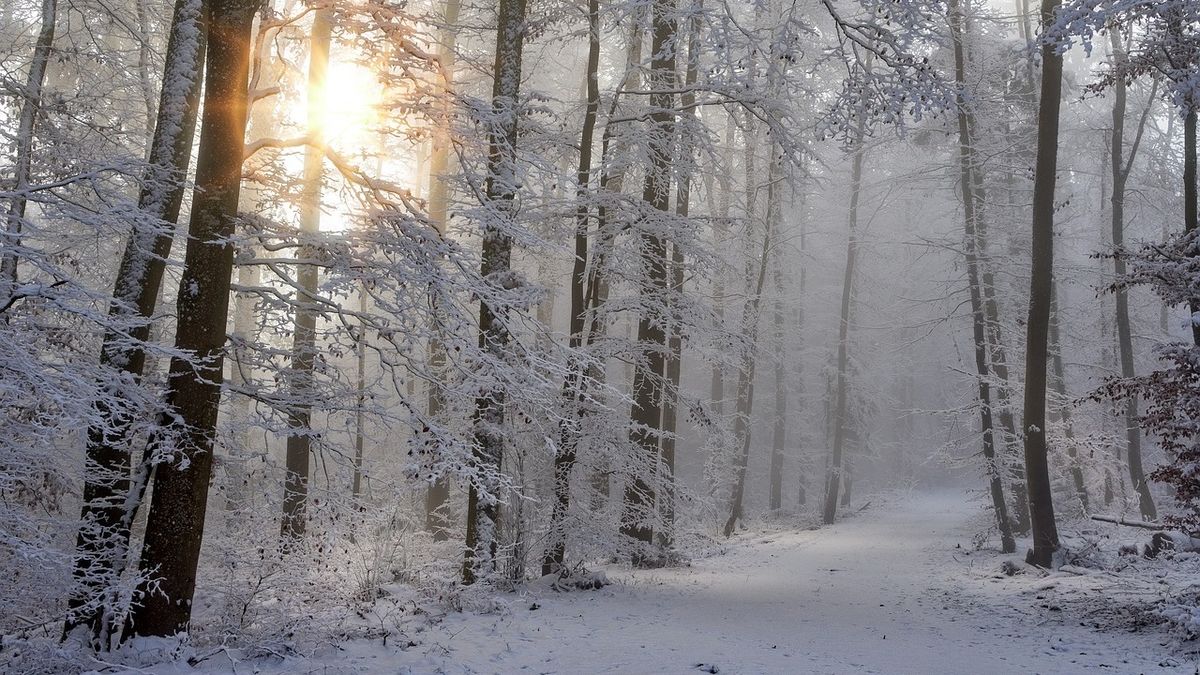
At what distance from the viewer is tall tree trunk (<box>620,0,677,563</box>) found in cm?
1131

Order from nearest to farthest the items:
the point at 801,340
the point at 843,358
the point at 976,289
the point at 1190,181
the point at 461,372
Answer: the point at 461,372
the point at 1190,181
the point at 976,289
the point at 843,358
the point at 801,340

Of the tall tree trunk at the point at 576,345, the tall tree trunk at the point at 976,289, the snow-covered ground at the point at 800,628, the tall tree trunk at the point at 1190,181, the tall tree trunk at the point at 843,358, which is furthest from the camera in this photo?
the tall tree trunk at the point at 843,358

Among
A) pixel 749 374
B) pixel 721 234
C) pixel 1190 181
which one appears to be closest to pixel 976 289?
pixel 721 234

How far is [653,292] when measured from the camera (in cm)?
1191

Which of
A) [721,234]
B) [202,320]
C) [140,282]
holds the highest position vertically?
[721,234]

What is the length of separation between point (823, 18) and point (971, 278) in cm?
1061

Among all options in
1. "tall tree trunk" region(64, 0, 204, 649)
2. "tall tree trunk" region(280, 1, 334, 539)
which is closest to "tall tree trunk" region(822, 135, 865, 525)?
"tall tree trunk" region(280, 1, 334, 539)

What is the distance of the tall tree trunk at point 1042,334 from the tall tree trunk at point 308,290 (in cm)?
1164

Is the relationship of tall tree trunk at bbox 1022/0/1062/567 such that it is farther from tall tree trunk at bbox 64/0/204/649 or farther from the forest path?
tall tree trunk at bbox 64/0/204/649

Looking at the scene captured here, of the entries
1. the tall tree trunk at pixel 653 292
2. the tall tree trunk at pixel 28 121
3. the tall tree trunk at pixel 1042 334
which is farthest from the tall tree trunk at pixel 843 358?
the tall tree trunk at pixel 28 121

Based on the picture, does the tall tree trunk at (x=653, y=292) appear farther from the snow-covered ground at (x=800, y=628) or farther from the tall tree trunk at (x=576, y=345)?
the snow-covered ground at (x=800, y=628)

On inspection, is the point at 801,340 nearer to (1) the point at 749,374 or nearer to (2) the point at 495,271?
(1) the point at 749,374

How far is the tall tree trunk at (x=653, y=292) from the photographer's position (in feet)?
37.1

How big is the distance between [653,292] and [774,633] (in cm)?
540
